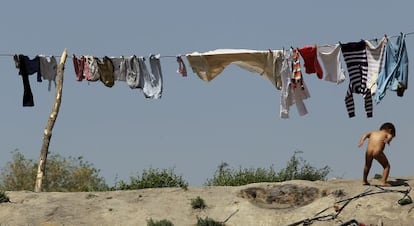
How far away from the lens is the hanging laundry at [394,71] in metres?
19.6

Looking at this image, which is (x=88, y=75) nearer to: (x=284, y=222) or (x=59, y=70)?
(x=59, y=70)

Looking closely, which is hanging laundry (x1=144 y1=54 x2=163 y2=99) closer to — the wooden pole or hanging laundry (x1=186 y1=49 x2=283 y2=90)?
hanging laundry (x1=186 y1=49 x2=283 y2=90)

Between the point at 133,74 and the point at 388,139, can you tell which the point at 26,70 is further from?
the point at 388,139

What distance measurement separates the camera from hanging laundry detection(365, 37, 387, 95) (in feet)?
66.6

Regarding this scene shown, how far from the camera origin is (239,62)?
2309cm

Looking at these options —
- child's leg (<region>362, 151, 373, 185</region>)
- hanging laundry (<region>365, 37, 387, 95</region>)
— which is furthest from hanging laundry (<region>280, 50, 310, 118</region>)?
child's leg (<region>362, 151, 373, 185</region>)

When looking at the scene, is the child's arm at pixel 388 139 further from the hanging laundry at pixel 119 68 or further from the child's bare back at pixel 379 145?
the hanging laundry at pixel 119 68

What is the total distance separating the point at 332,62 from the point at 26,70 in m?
9.59

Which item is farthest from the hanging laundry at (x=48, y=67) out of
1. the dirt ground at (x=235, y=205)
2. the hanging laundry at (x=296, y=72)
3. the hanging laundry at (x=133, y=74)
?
the hanging laundry at (x=296, y=72)

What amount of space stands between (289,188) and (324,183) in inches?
41.7

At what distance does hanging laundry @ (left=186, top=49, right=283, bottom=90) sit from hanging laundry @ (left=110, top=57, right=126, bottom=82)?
2.22 m

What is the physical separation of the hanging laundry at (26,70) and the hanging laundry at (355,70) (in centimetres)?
978

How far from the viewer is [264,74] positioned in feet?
74.4

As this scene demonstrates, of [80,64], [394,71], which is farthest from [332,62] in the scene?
[80,64]
